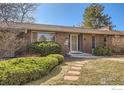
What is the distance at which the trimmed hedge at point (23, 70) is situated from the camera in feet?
22.2

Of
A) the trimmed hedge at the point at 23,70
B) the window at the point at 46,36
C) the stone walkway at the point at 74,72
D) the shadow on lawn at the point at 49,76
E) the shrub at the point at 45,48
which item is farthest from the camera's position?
the window at the point at 46,36

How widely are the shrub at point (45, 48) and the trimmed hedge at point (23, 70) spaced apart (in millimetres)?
1929

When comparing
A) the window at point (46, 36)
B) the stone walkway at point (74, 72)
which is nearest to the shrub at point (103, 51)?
the stone walkway at point (74, 72)

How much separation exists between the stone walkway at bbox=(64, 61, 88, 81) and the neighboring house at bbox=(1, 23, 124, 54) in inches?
78.0

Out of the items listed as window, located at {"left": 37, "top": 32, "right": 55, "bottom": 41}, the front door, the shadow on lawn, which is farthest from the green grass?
window, located at {"left": 37, "top": 32, "right": 55, "bottom": 41}

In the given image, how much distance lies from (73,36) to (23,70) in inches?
290

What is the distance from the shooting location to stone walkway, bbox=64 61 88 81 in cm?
767

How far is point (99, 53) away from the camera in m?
11.4

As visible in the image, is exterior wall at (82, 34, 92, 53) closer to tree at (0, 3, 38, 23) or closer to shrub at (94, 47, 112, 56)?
shrub at (94, 47, 112, 56)

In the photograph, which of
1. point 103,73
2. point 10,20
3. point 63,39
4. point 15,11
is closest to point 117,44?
point 63,39

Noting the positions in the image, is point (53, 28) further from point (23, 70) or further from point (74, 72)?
point (23, 70)

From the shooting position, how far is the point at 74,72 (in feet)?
27.1

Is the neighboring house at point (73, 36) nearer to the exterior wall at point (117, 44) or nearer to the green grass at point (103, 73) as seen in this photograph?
the exterior wall at point (117, 44)
